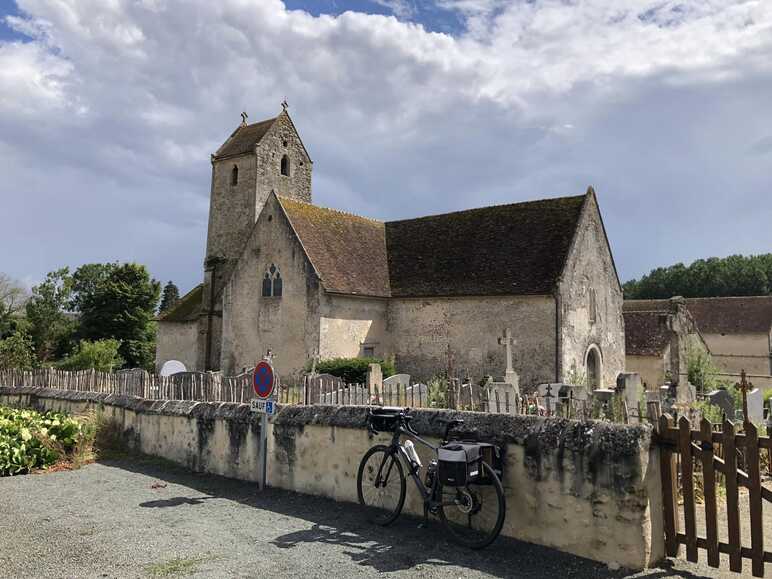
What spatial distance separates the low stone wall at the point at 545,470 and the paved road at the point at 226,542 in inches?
9.3

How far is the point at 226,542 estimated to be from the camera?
689 cm

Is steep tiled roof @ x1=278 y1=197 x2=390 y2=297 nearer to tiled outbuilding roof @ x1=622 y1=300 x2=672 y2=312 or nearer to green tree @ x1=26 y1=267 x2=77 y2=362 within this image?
tiled outbuilding roof @ x1=622 y1=300 x2=672 y2=312

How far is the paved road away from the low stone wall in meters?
0.24

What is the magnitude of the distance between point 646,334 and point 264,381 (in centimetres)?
2854

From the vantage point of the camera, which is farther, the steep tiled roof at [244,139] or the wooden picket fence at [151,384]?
the steep tiled roof at [244,139]

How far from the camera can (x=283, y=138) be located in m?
33.8

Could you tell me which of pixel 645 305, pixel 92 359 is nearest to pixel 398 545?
pixel 92 359

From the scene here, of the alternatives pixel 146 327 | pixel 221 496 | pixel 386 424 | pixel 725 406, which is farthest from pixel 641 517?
pixel 146 327

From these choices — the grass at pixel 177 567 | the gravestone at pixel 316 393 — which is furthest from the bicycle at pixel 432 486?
the grass at pixel 177 567

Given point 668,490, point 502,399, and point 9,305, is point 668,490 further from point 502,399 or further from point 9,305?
point 9,305

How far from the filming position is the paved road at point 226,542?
19.6ft

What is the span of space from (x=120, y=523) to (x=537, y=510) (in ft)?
17.9

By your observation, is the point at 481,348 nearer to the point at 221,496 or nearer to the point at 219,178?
the point at 221,496

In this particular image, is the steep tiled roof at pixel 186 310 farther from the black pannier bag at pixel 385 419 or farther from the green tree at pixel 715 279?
the green tree at pixel 715 279
